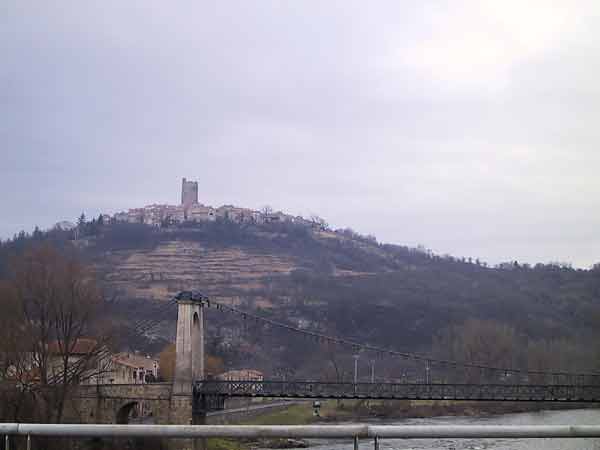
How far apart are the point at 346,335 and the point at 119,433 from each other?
7622cm

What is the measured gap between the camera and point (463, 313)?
82.2 meters

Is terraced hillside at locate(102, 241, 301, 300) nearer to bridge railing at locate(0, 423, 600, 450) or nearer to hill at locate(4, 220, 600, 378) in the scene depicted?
hill at locate(4, 220, 600, 378)

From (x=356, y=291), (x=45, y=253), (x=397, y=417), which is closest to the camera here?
(x=45, y=253)

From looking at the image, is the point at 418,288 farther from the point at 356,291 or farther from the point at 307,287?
the point at 307,287

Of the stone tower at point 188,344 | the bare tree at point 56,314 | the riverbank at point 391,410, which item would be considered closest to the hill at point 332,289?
the riverbank at point 391,410

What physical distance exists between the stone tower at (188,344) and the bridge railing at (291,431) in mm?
24643

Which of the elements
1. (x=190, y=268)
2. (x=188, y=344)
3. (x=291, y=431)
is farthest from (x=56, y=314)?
(x=190, y=268)

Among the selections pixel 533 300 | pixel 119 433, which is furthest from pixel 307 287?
pixel 119 433

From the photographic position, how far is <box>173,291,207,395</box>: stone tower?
27562 millimetres

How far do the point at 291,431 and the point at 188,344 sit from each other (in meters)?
25.2

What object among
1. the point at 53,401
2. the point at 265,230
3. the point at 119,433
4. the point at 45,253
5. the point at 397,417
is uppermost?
the point at 265,230

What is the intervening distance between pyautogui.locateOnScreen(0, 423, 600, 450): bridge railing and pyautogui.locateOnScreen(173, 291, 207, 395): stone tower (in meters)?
24.6

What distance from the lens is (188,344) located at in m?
28.0

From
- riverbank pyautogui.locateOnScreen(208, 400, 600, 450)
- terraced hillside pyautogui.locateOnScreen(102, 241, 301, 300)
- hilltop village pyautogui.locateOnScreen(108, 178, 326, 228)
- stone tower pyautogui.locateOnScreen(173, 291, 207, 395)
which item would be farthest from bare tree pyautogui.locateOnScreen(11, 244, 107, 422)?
hilltop village pyautogui.locateOnScreen(108, 178, 326, 228)
